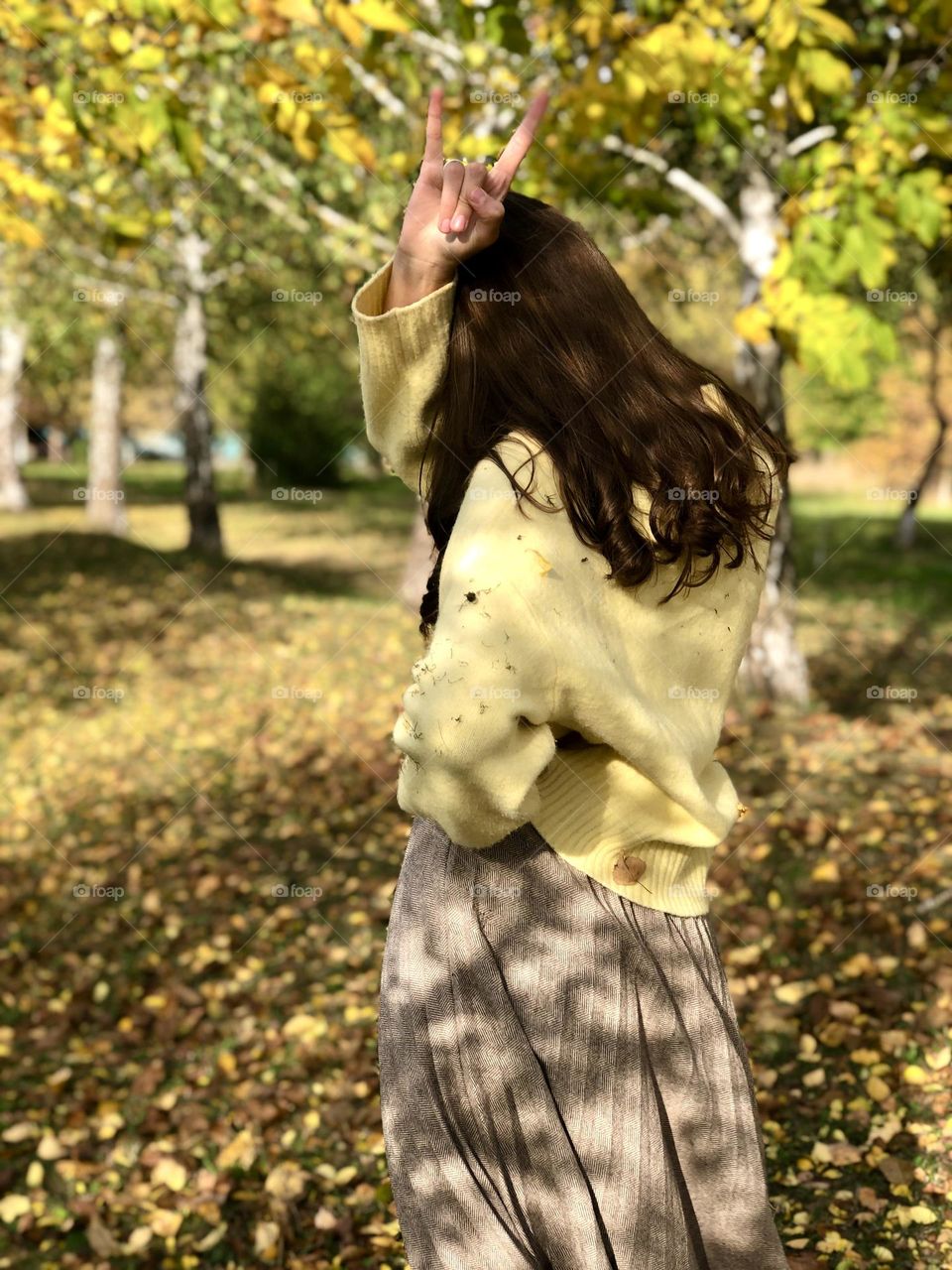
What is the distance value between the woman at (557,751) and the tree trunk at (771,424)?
4681 mm

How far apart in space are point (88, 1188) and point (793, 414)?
2305 centimetres

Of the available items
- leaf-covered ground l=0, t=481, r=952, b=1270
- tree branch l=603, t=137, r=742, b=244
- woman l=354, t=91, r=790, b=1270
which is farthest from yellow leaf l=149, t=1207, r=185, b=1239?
tree branch l=603, t=137, r=742, b=244

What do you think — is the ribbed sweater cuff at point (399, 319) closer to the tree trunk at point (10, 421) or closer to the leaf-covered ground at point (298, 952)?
the leaf-covered ground at point (298, 952)

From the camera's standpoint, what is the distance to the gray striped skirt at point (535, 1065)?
172 centimetres

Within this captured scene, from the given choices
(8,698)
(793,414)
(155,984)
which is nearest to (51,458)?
(793,414)

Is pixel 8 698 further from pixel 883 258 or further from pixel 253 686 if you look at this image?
pixel 883 258

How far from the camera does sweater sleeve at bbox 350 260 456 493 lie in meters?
1.60

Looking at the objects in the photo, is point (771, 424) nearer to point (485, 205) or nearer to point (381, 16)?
point (381, 16)

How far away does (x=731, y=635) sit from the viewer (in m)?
1.73

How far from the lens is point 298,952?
5.14 metres

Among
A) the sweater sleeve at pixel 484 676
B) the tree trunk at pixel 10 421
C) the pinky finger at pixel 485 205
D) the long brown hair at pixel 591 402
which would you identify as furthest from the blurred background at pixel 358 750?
the tree trunk at pixel 10 421

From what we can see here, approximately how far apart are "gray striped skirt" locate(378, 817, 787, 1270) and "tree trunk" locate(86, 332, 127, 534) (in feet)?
52.4

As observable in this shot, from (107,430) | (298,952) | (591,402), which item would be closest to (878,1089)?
(298,952)

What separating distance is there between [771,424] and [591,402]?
16.4ft
